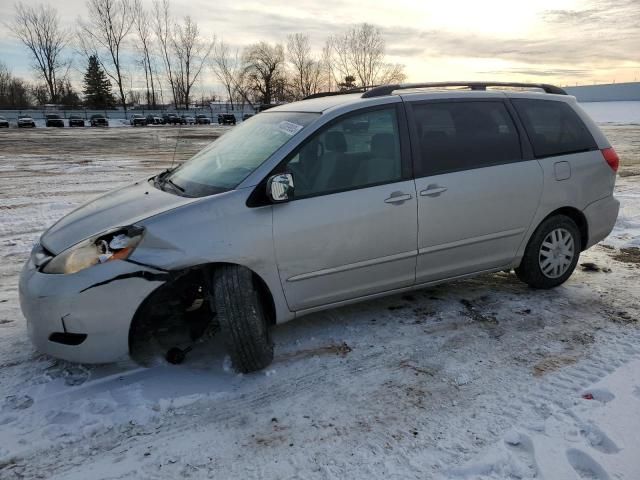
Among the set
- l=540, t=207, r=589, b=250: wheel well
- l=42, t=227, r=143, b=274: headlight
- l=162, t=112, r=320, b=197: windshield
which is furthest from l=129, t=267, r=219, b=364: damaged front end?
l=540, t=207, r=589, b=250: wheel well

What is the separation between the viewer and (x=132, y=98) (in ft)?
240

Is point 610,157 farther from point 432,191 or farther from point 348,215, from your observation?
point 348,215

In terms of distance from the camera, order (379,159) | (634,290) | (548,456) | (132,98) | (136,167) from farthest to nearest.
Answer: (132,98)
(136,167)
(634,290)
(379,159)
(548,456)

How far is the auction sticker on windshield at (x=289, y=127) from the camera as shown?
3.41 metres

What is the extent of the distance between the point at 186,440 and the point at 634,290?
13.3ft

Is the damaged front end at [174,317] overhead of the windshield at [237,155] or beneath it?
beneath

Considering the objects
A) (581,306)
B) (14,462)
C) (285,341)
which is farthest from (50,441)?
(581,306)

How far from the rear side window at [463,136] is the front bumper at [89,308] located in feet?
7.04

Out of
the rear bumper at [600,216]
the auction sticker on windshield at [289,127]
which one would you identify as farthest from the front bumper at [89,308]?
the rear bumper at [600,216]

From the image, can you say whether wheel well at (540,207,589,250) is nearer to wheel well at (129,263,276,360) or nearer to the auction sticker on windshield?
the auction sticker on windshield

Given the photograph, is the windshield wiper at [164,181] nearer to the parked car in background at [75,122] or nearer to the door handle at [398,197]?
the door handle at [398,197]

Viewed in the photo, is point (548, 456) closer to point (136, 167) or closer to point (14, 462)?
point (14, 462)

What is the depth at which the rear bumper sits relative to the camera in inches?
173

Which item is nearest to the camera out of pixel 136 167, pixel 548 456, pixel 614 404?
pixel 548 456
